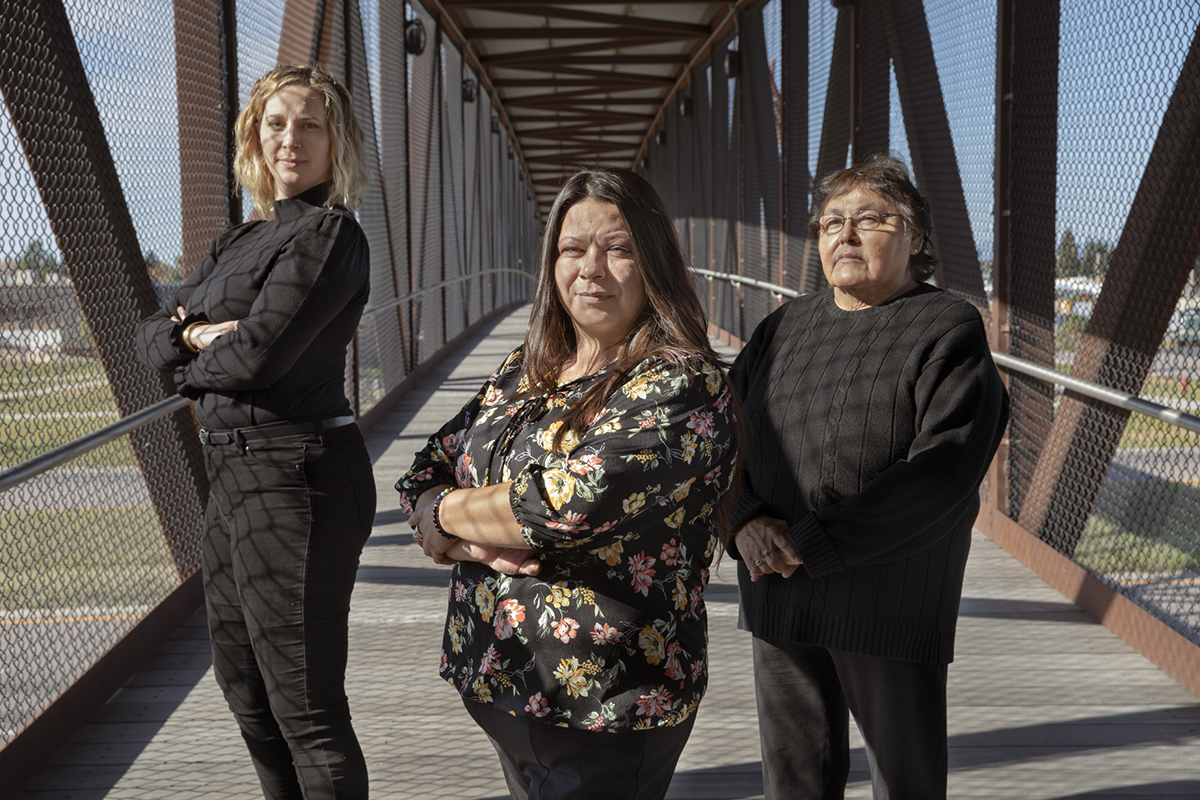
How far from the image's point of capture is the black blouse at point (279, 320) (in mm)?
1670

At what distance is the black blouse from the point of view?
1.67m

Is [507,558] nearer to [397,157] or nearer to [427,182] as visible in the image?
[397,157]

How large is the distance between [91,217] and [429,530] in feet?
6.71

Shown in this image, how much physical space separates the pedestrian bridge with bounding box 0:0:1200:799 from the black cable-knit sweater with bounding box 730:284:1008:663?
0.32 meters

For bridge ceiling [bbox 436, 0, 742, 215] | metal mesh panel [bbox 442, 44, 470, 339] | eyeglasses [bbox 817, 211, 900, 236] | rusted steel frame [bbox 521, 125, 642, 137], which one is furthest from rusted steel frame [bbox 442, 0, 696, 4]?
rusted steel frame [bbox 521, 125, 642, 137]

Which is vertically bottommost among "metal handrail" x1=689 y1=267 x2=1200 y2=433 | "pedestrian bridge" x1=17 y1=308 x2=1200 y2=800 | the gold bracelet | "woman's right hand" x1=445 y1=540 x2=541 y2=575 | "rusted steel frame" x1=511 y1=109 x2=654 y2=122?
"pedestrian bridge" x1=17 y1=308 x2=1200 y2=800

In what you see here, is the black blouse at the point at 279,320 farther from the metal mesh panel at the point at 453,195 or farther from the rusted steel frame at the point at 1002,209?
the metal mesh panel at the point at 453,195

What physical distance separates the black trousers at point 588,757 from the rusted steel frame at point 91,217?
2.00 meters

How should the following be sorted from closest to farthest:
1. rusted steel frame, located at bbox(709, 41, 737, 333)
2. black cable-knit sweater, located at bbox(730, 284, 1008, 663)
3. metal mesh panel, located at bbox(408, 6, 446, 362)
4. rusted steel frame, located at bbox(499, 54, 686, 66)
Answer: black cable-knit sweater, located at bbox(730, 284, 1008, 663) < metal mesh panel, located at bbox(408, 6, 446, 362) < rusted steel frame, located at bbox(709, 41, 737, 333) < rusted steel frame, located at bbox(499, 54, 686, 66)

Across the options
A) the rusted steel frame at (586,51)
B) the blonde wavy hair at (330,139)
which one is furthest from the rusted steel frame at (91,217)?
the rusted steel frame at (586,51)

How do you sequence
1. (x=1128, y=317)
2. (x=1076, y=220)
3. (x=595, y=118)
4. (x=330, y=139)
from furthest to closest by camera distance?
(x=595, y=118), (x=1076, y=220), (x=1128, y=317), (x=330, y=139)

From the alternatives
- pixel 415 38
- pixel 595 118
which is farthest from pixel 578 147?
pixel 415 38

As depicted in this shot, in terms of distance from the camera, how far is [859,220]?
1760 millimetres

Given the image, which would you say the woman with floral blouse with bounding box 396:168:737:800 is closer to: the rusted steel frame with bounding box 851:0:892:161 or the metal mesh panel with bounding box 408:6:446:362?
the rusted steel frame with bounding box 851:0:892:161
